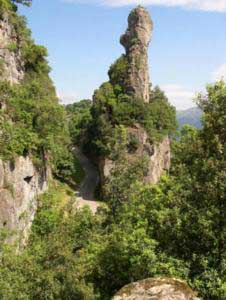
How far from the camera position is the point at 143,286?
1326 centimetres

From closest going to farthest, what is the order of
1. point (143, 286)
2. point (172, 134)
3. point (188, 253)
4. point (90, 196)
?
point (143, 286)
point (188, 253)
point (90, 196)
point (172, 134)

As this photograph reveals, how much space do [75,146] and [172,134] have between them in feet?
78.9

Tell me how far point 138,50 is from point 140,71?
366cm

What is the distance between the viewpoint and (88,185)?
69688 mm

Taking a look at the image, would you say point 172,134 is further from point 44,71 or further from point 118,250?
point 118,250

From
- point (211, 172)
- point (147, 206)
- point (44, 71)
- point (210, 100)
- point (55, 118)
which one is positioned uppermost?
point (44, 71)

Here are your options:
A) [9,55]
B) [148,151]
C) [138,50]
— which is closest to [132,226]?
[9,55]

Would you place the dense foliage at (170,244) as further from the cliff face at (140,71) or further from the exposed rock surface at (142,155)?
the cliff face at (140,71)

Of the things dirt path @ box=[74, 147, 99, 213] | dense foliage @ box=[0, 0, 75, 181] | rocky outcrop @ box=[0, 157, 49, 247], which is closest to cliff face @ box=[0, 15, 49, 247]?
rocky outcrop @ box=[0, 157, 49, 247]

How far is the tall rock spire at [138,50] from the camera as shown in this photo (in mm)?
69562

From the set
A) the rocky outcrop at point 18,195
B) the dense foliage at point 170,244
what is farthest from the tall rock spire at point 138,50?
the dense foliage at point 170,244

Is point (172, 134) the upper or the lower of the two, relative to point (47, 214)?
upper

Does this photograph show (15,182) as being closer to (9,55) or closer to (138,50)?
(9,55)

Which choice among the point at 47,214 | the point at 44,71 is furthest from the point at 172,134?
the point at 47,214
